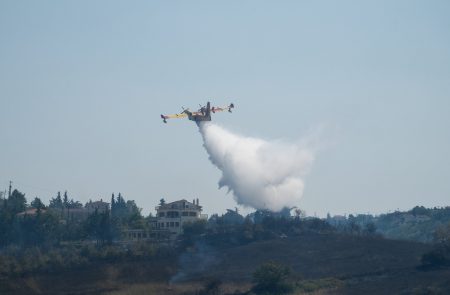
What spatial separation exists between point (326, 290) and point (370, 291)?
17.2 feet

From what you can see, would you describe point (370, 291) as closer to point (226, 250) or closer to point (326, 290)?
point (326, 290)

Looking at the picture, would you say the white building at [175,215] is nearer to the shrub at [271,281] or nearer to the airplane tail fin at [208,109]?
the airplane tail fin at [208,109]

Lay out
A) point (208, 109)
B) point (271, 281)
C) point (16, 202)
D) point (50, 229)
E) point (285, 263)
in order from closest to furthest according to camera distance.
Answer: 1. point (271, 281)
2. point (285, 263)
3. point (208, 109)
4. point (50, 229)
5. point (16, 202)

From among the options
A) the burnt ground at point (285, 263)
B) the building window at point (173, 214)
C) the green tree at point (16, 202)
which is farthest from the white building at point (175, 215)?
the green tree at point (16, 202)

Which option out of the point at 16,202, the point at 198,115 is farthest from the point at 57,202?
the point at 198,115

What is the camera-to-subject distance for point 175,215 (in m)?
134

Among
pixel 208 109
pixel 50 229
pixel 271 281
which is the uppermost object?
pixel 208 109

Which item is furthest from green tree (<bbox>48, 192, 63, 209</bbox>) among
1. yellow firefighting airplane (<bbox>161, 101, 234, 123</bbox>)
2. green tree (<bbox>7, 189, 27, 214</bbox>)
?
yellow firefighting airplane (<bbox>161, 101, 234, 123</bbox>)

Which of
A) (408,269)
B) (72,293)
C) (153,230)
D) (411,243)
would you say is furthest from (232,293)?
(153,230)

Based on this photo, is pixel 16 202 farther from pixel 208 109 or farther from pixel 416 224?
pixel 416 224

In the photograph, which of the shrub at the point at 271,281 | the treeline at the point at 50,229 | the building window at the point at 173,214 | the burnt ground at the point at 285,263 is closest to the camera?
the shrub at the point at 271,281

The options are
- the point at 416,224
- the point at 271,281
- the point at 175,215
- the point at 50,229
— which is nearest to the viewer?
the point at 271,281

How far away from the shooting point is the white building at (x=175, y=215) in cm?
13362

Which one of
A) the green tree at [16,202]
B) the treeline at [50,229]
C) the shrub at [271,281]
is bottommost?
the shrub at [271,281]
